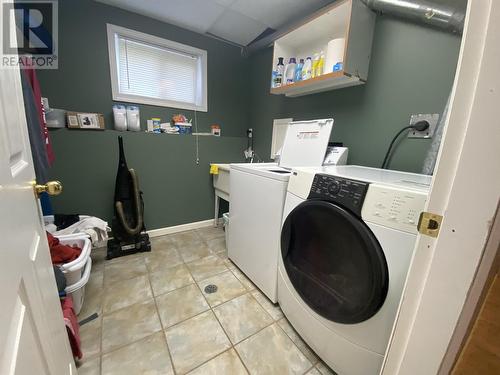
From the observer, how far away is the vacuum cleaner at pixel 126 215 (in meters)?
1.92

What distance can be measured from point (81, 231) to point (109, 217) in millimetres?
614

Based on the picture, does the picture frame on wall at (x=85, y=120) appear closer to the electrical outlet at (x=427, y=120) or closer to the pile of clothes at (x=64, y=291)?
the pile of clothes at (x=64, y=291)

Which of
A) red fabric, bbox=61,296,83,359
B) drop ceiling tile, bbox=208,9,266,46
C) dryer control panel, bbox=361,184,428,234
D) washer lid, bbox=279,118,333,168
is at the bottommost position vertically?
red fabric, bbox=61,296,83,359

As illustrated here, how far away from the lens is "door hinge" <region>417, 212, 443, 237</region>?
0.46m

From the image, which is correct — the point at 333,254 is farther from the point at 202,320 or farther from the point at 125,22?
the point at 125,22

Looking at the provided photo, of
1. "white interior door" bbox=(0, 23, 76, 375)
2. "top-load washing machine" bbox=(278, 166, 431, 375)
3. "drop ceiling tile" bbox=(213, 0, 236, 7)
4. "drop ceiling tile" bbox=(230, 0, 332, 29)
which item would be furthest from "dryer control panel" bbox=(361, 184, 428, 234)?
"drop ceiling tile" bbox=(213, 0, 236, 7)

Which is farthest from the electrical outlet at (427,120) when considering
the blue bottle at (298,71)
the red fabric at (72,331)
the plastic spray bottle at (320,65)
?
the red fabric at (72,331)

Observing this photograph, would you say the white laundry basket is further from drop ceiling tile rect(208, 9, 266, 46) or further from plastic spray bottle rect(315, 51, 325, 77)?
drop ceiling tile rect(208, 9, 266, 46)

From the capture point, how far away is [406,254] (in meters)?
0.70

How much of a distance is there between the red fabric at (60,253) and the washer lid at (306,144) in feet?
5.18

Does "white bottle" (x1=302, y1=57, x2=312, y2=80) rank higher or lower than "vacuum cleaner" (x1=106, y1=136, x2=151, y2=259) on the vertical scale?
higher

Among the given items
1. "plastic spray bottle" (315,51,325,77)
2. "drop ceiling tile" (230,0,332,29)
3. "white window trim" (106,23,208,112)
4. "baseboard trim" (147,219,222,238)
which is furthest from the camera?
"baseboard trim" (147,219,222,238)

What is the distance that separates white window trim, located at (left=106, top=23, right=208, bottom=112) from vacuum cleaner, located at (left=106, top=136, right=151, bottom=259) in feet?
1.58

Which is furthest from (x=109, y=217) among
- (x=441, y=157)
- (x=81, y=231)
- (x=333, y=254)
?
(x=441, y=157)
